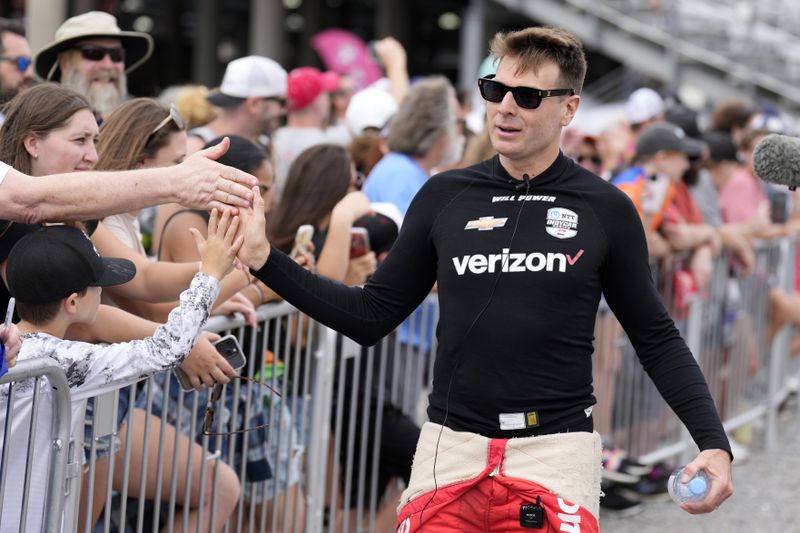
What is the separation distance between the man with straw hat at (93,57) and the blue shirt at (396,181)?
4.56ft

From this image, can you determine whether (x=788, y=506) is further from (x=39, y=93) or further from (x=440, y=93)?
(x=39, y=93)

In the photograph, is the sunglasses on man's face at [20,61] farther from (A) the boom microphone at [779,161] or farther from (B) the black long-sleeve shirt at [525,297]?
(A) the boom microphone at [779,161]

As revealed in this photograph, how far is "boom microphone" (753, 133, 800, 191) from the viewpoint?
355 cm

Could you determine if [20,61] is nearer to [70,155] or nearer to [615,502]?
[70,155]

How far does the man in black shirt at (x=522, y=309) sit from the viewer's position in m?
3.31

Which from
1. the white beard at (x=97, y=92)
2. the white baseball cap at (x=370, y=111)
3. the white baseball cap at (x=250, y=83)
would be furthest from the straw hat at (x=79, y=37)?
the white baseball cap at (x=370, y=111)

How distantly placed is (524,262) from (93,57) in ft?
10.5

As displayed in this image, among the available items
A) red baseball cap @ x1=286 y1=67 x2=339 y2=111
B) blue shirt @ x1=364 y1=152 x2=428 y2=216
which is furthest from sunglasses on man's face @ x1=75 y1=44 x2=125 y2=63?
red baseball cap @ x1=286 y1=67 x2=339 y2=111

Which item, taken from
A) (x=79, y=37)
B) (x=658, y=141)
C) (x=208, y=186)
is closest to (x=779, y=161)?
(x=208, y=186)

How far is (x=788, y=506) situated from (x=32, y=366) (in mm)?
5366

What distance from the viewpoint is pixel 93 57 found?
5.78 metres

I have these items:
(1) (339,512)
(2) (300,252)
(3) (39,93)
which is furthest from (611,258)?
(1) (339,512)

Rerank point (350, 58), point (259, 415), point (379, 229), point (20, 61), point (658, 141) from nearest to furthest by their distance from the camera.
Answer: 1. point (259, 415)
2. point (379, 229)
3. point (20, 61)
4. point (658, 141)
5. point (350, 58)

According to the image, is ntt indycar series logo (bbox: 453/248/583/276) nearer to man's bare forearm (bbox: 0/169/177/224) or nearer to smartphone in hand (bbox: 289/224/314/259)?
man's bare forearm (bbox: 0/169/177/224)
